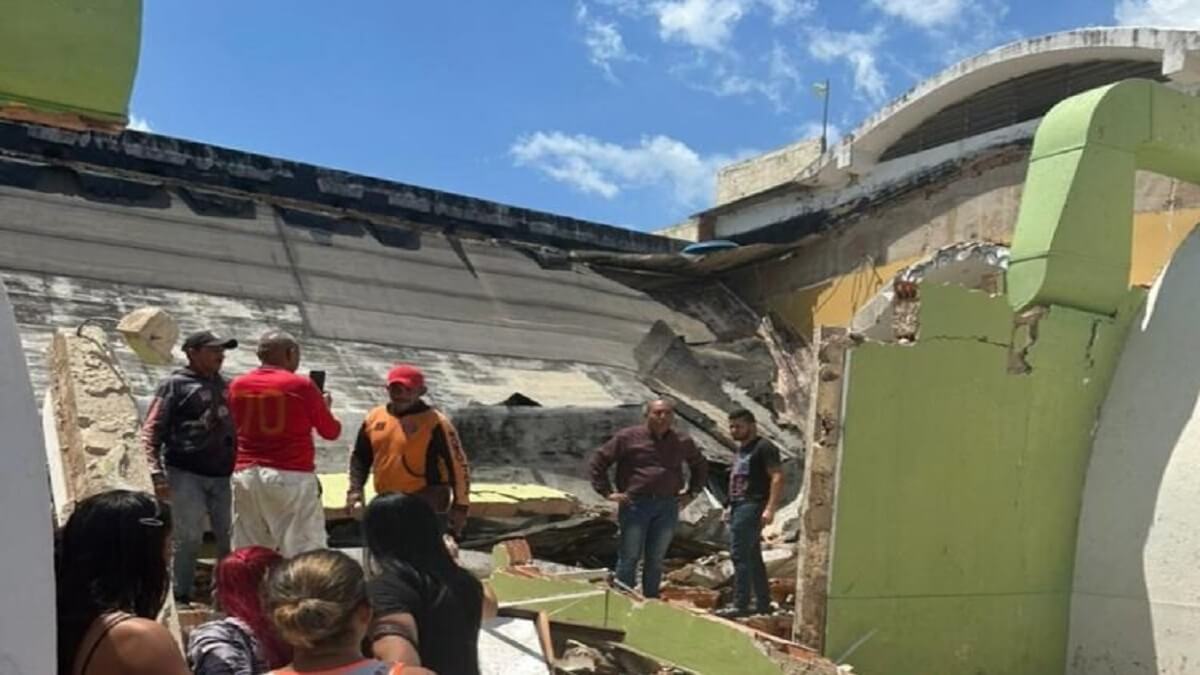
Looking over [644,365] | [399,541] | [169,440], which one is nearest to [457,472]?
[169,440]

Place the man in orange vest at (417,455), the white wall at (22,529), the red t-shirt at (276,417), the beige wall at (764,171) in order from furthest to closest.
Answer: the beige wall at (764,171)
the man in orange vest at (417,455)
the red t-shirt at (276,417)
the white wall at (22,529)

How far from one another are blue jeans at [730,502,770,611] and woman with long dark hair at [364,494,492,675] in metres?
3.75

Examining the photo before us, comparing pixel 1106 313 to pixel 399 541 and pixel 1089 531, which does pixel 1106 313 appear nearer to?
pixel 1089 531

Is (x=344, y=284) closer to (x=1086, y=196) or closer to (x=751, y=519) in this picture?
(x=751, y=519)

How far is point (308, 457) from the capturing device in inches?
208

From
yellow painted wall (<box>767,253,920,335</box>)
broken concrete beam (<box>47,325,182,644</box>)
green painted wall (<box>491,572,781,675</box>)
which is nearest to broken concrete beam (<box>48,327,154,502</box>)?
broken concrete beam (<box>47,325,182,644</box>)

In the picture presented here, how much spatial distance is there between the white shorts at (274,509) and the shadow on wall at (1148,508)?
412 cm

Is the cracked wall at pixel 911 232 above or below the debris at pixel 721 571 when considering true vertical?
above

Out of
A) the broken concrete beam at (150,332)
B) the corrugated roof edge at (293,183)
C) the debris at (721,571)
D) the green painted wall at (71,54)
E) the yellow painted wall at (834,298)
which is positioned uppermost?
the corrugated roof edge at (293,183)

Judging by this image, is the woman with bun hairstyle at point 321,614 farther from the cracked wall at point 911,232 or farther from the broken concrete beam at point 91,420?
the cracked wall at point 911,232

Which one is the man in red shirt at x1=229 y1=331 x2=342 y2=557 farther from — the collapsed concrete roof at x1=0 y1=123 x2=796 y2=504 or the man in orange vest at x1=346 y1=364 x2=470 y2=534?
the collapsed concrete roof at x1=0 y1=123 x2=796 y2=504

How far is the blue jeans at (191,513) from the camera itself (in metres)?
5.06

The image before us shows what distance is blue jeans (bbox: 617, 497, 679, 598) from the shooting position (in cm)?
695

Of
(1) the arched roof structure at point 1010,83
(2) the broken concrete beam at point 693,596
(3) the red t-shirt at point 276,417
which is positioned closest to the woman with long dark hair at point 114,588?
(3) the red t-shirt at point 276,417
